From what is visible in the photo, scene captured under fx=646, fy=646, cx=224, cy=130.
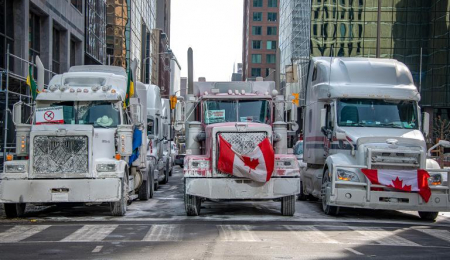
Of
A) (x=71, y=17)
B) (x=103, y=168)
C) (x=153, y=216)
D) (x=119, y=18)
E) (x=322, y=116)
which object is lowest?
(x=153, y=216)

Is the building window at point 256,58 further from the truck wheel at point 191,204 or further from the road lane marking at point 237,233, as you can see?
the road lane marking at point 237,233

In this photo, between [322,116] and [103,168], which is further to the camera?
[322,116]

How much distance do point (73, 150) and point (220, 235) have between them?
185 inches

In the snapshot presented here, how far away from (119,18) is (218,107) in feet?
189

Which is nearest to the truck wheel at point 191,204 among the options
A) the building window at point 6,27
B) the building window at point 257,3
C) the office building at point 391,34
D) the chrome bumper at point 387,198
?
the chrome bumper at point 387,198

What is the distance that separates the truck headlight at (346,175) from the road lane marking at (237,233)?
3.21 m

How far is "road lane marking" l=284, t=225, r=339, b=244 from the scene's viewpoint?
11728mm

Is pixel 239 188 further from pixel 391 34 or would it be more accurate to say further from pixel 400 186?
pixel 391 34

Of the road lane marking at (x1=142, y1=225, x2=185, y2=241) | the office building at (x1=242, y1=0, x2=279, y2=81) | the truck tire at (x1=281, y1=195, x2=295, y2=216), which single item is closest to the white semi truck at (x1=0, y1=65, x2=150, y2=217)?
the road lane marking at (x1=142, y1=225, x2=185, y2=241)

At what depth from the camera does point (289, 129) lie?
18.6m

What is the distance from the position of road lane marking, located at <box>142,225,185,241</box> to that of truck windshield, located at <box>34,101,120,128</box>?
3751mm

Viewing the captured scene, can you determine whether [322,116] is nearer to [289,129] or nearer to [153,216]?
[289,129]

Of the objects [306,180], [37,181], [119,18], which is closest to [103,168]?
[37,181]

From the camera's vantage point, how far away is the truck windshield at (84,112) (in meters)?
16.0
